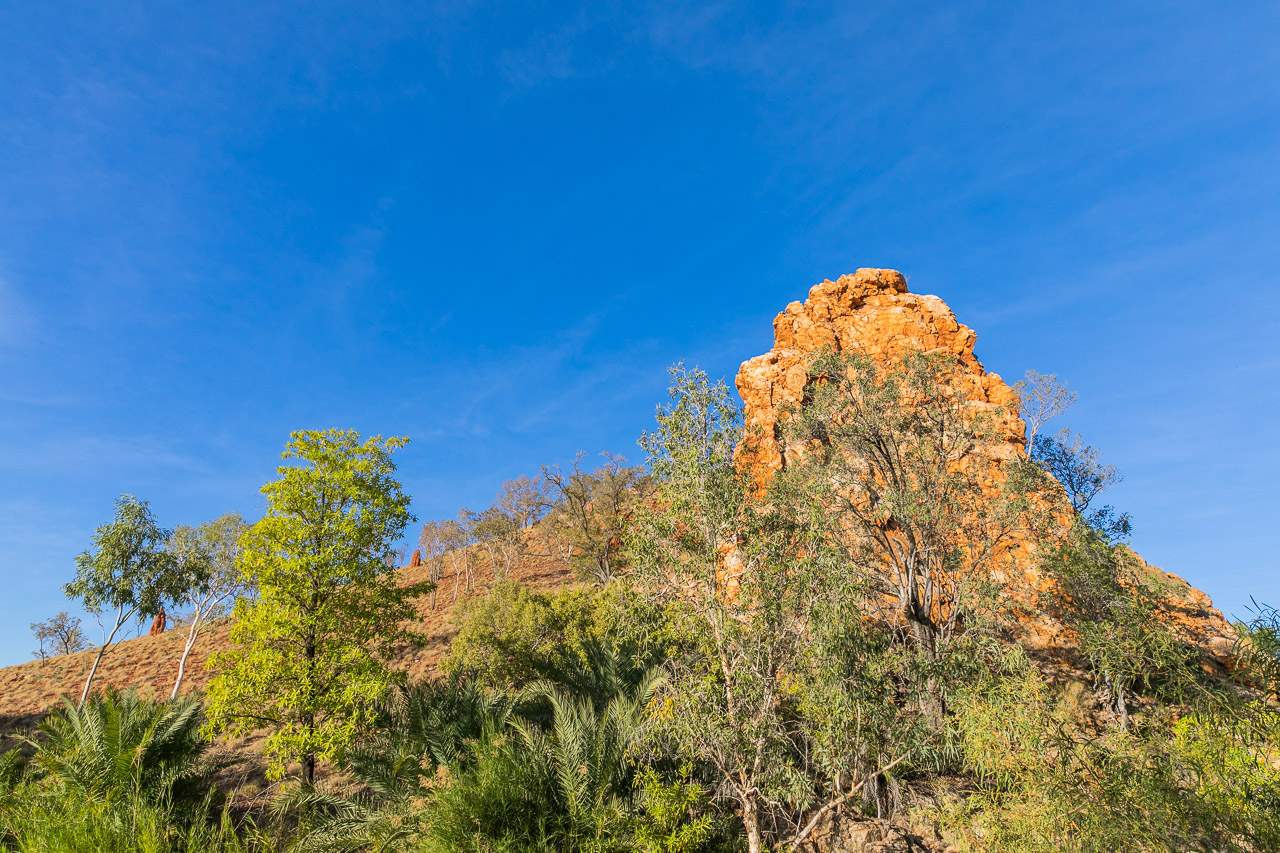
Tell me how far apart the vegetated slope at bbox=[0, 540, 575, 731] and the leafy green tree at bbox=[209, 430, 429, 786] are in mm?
14826

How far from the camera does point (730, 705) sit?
1055cm

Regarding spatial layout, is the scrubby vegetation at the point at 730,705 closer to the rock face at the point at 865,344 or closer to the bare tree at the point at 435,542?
the rock face at the point at 865,344

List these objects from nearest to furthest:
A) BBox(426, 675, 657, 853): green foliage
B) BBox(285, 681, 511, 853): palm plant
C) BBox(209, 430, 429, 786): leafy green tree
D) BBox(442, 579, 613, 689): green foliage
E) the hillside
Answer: the hillside < BBox(426, 675, 657, 853): green foliage < BBox(285, 681, 511, 853): palm plant < BBox(209, 430, 429, 786): leafy green tree < BBox(442, 579, 613, 689): green foliage

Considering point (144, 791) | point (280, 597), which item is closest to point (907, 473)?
point (280, 597)

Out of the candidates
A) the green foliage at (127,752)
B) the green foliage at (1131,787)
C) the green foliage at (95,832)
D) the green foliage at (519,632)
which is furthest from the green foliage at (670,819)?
the green foliage at (519,632)

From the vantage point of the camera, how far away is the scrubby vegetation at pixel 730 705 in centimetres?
754

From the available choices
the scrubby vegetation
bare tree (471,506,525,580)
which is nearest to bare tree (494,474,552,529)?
bare tree (471,506,525,580)

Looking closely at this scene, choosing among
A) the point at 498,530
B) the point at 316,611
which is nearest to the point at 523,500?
the point at 498,530

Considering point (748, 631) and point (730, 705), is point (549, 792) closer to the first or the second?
point (730, 705)

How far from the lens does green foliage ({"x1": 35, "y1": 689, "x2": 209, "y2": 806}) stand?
9992 millimetres

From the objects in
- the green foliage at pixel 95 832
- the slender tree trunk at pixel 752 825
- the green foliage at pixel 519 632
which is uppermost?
the green foliage at pixel 519 632

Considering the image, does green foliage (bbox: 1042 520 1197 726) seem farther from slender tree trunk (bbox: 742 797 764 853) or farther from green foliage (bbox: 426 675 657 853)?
green foliage (bbox: 426 675 657 853)

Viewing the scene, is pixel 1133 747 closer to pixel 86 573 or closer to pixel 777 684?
pixel 777 684

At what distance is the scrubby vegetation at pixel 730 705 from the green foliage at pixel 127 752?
87 mm
